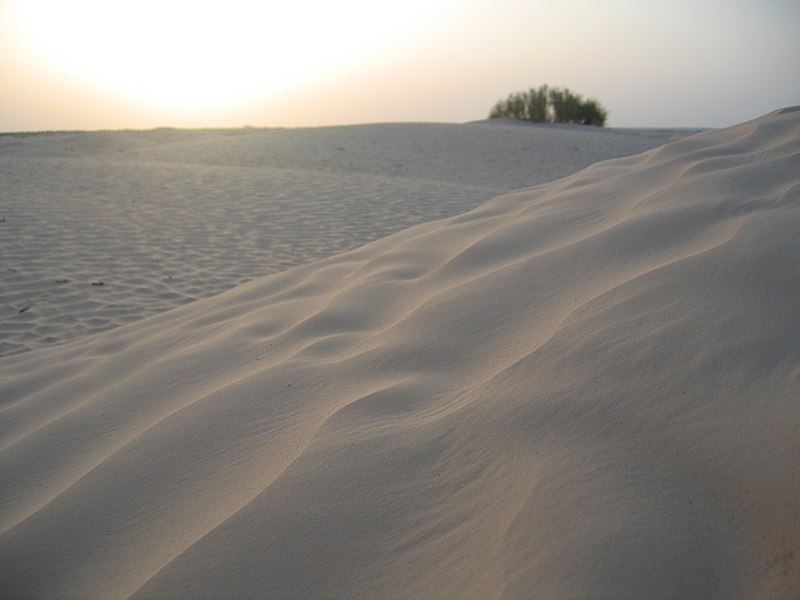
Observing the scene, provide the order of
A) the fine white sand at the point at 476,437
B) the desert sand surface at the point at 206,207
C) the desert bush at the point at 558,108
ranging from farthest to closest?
the desert bush at the point at 558,108
the desert sand surface at the point at 206,207
the fine white sand at the point at 476,437

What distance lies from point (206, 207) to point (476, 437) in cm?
625

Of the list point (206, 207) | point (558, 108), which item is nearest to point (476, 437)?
point (206, 207)

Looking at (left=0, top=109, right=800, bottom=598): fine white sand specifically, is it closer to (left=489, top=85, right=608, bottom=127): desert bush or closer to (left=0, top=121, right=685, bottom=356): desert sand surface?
(left=0, top=121, right=685, bottom=356): desert sand surface

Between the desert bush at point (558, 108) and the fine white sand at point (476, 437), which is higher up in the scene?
the desert bush at point (558, 108)

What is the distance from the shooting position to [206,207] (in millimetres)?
6879

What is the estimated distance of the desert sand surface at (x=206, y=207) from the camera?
4.07 m

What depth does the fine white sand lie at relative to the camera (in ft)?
2.90

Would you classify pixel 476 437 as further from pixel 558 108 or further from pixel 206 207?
pixel 558 108

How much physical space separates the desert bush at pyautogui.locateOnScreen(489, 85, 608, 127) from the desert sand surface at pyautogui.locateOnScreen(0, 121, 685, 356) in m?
7.47

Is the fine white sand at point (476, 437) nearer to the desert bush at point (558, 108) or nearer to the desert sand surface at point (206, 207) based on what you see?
the desert sand surface at point (206, 207)

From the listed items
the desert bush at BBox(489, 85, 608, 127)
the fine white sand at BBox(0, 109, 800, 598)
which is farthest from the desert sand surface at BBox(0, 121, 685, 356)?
the desert bush at BBox(489, 85, 608, 127)

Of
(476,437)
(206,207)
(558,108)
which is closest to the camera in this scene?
(476,437)

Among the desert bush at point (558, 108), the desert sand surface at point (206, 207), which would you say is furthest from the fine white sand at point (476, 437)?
the desert bush at point (558, 108)

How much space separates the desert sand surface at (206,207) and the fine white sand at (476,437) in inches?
78.7
